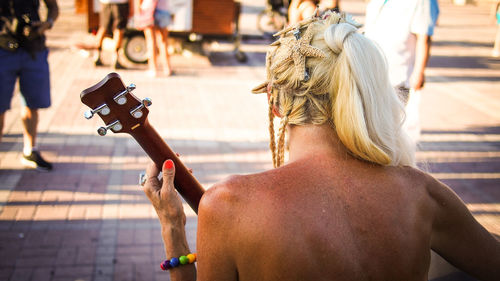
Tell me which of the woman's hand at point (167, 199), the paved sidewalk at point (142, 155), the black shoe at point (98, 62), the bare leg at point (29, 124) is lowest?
the paved sidewalk at point (142, 155)

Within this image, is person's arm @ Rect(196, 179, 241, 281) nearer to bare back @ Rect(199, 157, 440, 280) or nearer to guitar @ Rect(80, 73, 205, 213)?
bare back @ Rect(199, 157, 440, 280)

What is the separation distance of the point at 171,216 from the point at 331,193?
596 mm

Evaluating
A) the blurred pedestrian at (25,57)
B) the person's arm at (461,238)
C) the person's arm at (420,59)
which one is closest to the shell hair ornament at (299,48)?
the person's arm at (461,238)

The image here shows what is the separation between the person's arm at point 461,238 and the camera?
4.56ft

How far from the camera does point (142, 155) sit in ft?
16.0

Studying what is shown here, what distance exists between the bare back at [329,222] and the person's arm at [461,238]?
0.06 m

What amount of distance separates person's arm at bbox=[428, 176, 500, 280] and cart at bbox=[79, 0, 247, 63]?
7176 mm

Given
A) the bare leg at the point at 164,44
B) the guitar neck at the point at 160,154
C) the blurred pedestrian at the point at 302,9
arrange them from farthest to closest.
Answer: the bare leg at the point at 164,44 < the blurred pedestrian at the point at 302,9 < the guitar neck at the point at 160,154

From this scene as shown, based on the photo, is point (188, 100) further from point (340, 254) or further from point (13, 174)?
point (340, 254)

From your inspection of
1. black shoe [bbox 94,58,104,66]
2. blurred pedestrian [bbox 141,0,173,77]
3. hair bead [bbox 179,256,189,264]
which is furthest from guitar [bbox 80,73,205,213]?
black shoe [bbox 94,58,104,66]

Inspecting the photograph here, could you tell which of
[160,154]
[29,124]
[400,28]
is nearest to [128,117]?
[160,154]

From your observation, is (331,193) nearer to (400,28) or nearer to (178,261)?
(178,261)

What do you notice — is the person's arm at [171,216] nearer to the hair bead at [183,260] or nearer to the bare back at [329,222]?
the hair bead at [183,260]

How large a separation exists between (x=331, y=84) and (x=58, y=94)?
595 cm
